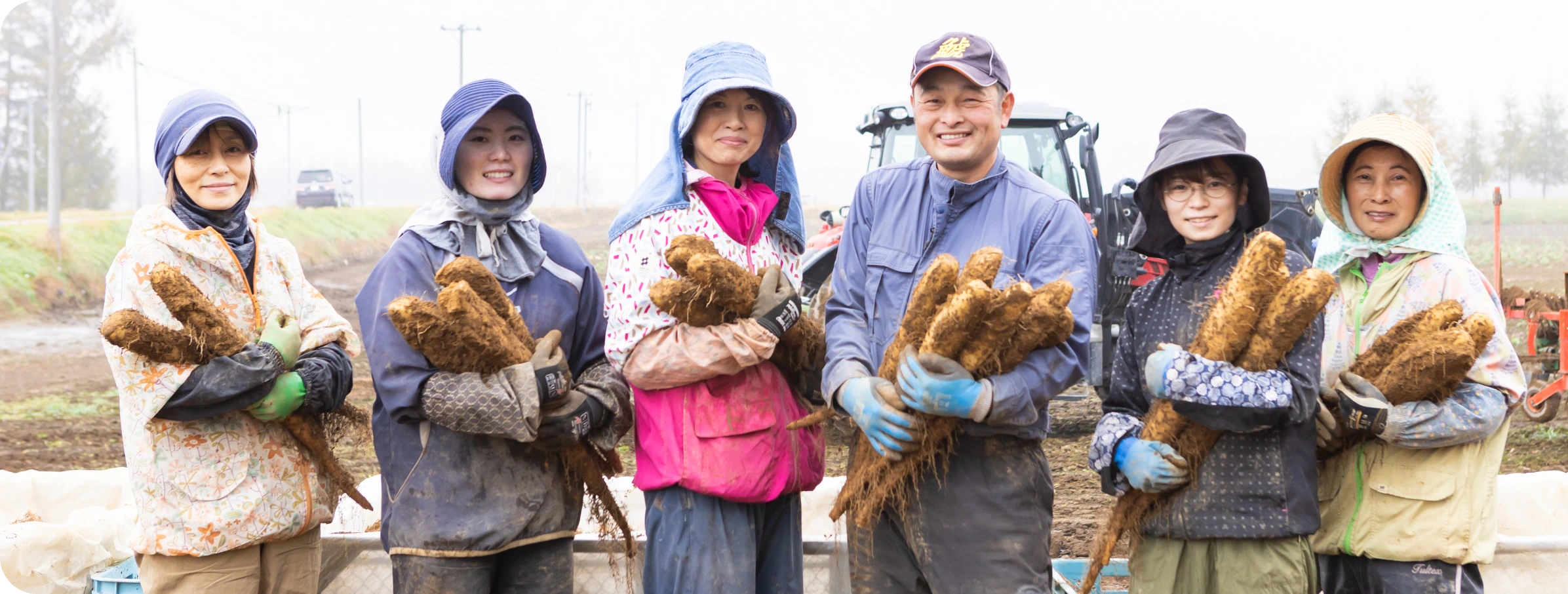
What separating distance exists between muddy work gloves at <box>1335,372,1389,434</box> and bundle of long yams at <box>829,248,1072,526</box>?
2.59 feet

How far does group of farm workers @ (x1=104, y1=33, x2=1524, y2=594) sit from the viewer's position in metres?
2.21

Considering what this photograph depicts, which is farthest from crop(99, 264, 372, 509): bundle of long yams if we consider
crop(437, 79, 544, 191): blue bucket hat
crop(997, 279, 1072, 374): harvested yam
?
crop(997, 279, 1072, 374): harvested yam

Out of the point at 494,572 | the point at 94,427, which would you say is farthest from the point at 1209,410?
the point at 94,427

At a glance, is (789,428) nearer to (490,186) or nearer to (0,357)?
(490,186)

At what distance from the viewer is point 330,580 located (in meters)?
3.54

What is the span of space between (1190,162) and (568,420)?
1.70 m

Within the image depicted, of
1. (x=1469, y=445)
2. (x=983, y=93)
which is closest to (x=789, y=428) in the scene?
(x=983, y=93)

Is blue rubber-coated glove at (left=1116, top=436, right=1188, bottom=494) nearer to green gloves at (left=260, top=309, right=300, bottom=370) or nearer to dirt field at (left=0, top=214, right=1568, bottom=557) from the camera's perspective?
green gloves at (left=260, top=309, right=300, bottom=370)

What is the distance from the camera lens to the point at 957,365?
2.02 metres

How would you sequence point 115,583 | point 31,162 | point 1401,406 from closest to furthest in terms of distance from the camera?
1. point 1401,406
2. point 115,583
3. point 31,162

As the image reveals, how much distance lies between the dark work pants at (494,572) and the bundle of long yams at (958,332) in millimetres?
830

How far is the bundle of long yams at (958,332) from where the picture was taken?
6.40ft

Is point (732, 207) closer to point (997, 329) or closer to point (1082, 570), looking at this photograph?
point (997, 329)

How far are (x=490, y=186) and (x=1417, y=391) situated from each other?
2.36 m
